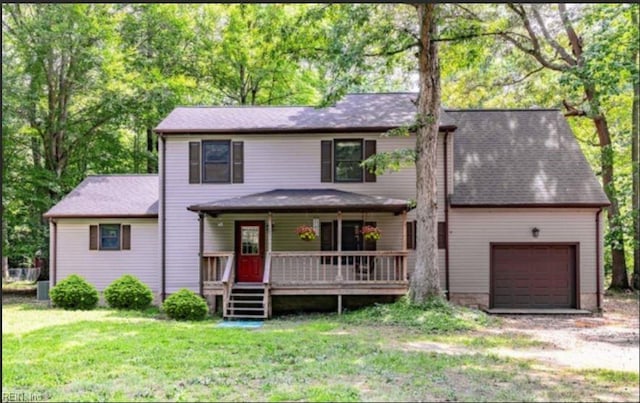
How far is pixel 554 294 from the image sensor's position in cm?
1484

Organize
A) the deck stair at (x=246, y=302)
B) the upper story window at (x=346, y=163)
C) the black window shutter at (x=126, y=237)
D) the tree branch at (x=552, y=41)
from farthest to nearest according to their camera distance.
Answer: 1. the tree branch at (x=552, y=41)
2. the black window shutter at (x=126, y=237)
3. the upper story window at (x=346, y=163)
4. the deck stair at (x=246, y=302)

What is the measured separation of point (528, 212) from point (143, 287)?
11.3 m

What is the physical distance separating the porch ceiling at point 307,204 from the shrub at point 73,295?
13.5ft

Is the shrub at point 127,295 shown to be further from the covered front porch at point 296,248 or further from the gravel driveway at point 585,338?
the gravel driveway at point 585,338

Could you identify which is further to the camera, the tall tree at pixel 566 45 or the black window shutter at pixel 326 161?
the tall tree at pixel 566 45

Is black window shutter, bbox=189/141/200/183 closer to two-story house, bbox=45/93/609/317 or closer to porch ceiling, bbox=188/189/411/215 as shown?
two-story house, bbox=45/93/609/317

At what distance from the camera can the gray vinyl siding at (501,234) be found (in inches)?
581

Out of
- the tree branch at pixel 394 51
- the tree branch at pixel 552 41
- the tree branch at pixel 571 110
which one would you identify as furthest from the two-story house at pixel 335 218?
the tree branch at pixel 552 41

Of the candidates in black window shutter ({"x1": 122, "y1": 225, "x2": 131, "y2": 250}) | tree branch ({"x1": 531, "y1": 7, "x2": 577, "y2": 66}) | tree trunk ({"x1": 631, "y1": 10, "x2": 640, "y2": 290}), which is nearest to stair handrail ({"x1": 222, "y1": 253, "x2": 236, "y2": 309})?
black window shutter ({"x1": 122, "y1": 225, "x2": 131, "y2": 250})

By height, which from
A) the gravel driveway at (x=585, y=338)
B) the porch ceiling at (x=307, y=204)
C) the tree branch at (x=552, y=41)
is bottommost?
the gravel driveway at (x=585, y=338)

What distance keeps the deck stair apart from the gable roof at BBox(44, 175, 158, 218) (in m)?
4.01

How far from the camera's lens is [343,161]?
1535cm

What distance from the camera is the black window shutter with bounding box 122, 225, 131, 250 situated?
16156 mm

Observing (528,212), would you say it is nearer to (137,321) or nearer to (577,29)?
(577,29)
